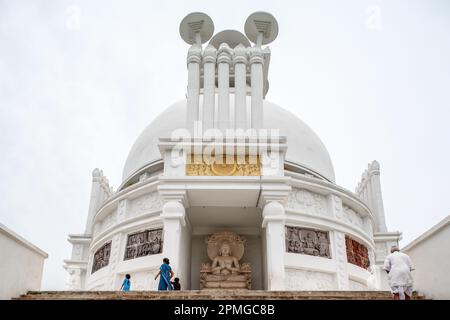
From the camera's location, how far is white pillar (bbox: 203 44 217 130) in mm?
17158

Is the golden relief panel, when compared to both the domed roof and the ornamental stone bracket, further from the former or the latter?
the domed roof

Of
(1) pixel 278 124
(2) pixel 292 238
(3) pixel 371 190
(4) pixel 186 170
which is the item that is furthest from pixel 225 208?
(3) pixel 371 190

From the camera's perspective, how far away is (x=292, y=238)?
705 inches

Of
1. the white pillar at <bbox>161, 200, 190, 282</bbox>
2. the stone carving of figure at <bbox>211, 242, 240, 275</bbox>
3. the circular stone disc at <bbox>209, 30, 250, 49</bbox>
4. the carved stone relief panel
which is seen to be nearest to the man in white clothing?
the white pillar at <bbox>161, 200, 190, 282</bbox>

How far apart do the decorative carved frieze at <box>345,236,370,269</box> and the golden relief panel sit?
6.95 m

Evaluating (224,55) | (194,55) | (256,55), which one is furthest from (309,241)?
(194,55)

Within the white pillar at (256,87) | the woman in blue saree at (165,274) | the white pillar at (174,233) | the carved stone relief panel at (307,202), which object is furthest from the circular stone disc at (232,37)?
the woman in blue saree at (165,274)

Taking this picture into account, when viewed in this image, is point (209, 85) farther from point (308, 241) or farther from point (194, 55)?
point (308, 241)

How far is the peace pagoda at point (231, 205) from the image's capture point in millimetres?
14641

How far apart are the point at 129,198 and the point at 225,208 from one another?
5998 millimetres

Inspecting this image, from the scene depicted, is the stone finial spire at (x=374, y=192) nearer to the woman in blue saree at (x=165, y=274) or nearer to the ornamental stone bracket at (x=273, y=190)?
the ornamental stone bracket at (x=273, y=190)

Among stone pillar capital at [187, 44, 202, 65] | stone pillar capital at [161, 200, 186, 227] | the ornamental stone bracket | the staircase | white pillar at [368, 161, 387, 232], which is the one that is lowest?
the staircase

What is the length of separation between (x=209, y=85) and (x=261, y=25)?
196 inches

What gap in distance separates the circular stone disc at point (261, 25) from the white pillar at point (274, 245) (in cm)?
994
